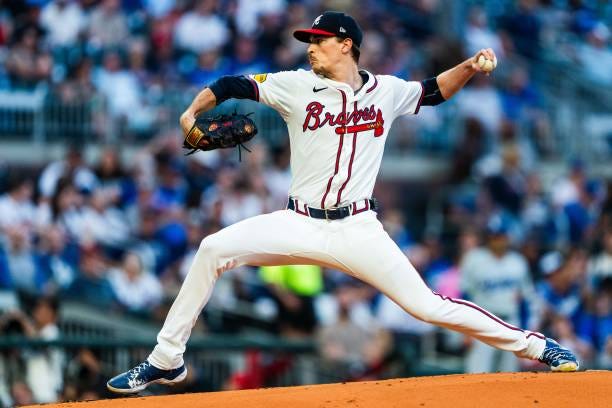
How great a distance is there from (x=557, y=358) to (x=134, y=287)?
5.85 m

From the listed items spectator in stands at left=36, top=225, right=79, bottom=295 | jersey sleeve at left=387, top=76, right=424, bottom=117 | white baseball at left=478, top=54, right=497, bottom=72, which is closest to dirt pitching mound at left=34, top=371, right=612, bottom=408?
jersey sleeve at left=387, top=76, right=424, bottom=117

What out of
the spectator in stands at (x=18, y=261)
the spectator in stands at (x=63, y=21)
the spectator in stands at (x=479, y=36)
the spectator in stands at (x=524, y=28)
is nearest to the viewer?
the spectator in stands at (x=18, y=261)

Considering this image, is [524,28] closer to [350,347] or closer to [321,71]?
[350,347]

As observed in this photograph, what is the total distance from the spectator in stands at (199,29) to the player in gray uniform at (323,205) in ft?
30.6

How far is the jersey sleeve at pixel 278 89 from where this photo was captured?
7215 mm

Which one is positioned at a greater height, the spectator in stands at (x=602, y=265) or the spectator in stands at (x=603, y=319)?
the spectator in stands at (x=602, y=265)

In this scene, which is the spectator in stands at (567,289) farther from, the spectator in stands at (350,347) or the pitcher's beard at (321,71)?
the pitcher's beard at (321,71)

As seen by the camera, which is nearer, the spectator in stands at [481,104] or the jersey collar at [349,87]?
the jersey collar at [349,87]

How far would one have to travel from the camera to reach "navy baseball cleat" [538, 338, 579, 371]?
7.61 metres

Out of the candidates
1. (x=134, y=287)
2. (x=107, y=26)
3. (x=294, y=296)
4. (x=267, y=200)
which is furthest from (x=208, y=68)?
(x=294, y=296)

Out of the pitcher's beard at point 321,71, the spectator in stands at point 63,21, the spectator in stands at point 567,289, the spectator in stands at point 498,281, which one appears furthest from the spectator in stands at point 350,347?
the spectator in stands at point 63,21

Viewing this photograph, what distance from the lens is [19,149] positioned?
50.3 ft

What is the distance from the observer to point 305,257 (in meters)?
7.17

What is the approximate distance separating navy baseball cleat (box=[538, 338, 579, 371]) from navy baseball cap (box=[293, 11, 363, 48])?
204cm
